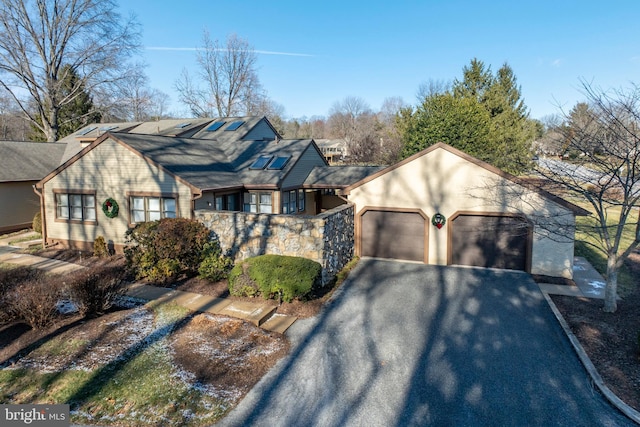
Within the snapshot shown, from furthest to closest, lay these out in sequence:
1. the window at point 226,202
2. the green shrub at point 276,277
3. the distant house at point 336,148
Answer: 1. the distant house at point 336,148
2. the window at point 226,202
3. the green shrub at point 276,277

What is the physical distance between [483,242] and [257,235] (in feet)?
25.0

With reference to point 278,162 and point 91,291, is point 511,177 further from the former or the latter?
point 91,291

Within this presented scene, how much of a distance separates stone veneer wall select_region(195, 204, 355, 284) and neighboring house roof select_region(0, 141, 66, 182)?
1290cm

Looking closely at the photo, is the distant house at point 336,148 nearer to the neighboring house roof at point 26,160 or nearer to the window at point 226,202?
the neighboring house roof at point 26,160

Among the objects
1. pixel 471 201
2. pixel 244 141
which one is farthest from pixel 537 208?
pixel 244 141

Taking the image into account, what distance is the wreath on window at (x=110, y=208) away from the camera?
50.0 feet

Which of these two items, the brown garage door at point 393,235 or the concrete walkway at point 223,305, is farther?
the brown garage door at point 393,235

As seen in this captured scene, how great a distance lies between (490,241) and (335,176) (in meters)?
8.78

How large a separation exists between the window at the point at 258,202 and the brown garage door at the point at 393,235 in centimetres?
488

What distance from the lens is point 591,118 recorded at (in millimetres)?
9594

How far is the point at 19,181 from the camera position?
1945cm

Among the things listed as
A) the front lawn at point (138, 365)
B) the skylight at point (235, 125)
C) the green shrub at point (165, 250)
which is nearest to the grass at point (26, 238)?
the green shrub at point (165, 250)


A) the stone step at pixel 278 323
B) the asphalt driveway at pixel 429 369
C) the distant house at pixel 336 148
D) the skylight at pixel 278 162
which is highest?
the distant house at pixel 336 148

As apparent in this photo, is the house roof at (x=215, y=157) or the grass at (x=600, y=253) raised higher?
the house roof at (x=215, y=157)
